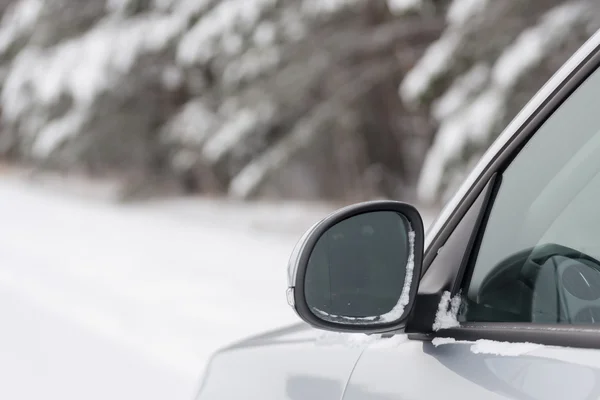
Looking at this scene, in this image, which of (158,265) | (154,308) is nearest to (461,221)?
(154,308)

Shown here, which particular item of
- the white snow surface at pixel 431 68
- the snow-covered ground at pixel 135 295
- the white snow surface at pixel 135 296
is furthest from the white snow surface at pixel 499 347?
the white snow surface at pixel 431 68

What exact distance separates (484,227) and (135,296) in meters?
6.06

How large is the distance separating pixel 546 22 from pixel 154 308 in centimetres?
387

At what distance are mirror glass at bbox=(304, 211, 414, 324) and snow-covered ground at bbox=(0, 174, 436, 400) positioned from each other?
291 cm

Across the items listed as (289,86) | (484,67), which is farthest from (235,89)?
(484,67)

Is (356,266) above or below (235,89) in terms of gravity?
above

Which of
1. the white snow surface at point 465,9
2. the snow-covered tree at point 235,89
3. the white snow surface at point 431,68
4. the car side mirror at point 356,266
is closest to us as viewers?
the car side mirror at point 356,266

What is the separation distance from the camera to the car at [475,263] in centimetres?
143

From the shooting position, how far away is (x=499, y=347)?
139 centimetres

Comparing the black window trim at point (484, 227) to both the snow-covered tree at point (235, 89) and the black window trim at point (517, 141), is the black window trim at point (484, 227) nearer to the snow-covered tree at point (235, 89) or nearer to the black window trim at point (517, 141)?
the black window trim at point (517, 141)

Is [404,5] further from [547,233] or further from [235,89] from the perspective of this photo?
[547,233]

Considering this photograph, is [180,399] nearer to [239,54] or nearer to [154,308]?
[154,308]

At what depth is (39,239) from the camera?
37.0 feet

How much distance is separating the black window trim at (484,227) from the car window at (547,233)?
2 cm
